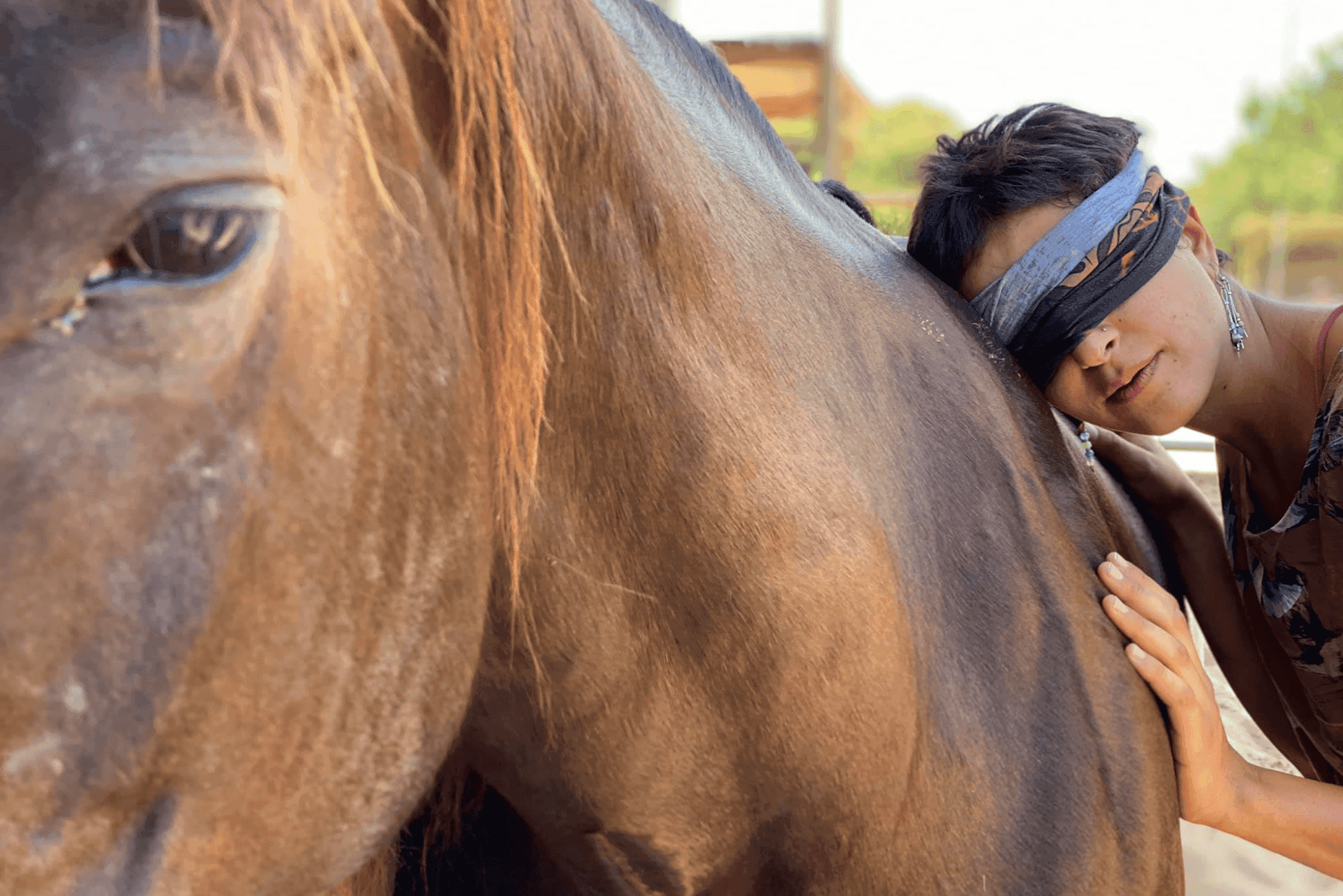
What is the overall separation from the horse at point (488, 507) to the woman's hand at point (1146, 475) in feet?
1.66

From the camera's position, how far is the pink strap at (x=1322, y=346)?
1297 millimetres

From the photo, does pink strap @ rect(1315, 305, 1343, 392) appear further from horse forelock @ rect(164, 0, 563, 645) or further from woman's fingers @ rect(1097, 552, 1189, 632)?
horse forelock @ rect(164, 0, 563, 645)

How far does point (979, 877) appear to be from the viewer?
982 mm

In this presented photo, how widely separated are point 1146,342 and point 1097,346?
0.23 ft

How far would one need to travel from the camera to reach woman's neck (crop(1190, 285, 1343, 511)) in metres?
1.34

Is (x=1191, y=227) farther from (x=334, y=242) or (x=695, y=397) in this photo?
(x=334, y=242)

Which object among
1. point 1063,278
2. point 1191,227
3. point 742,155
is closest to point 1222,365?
point 1191,227

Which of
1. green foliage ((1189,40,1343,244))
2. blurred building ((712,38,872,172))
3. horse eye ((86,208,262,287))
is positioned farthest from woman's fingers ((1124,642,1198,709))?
green foliage ((1189,40,1343,244))

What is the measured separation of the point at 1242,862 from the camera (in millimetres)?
2461

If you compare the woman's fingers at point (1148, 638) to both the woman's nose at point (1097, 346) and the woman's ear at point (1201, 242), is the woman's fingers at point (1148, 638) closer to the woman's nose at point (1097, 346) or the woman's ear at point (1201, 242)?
the woman's nose at point (1097, 346)

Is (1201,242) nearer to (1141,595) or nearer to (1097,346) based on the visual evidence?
(1097,346)

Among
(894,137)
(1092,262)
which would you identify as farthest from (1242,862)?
(894,137)

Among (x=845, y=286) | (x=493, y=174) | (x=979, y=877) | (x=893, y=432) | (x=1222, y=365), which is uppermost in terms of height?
(x=493, y=174)

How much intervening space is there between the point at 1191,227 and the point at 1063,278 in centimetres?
28
